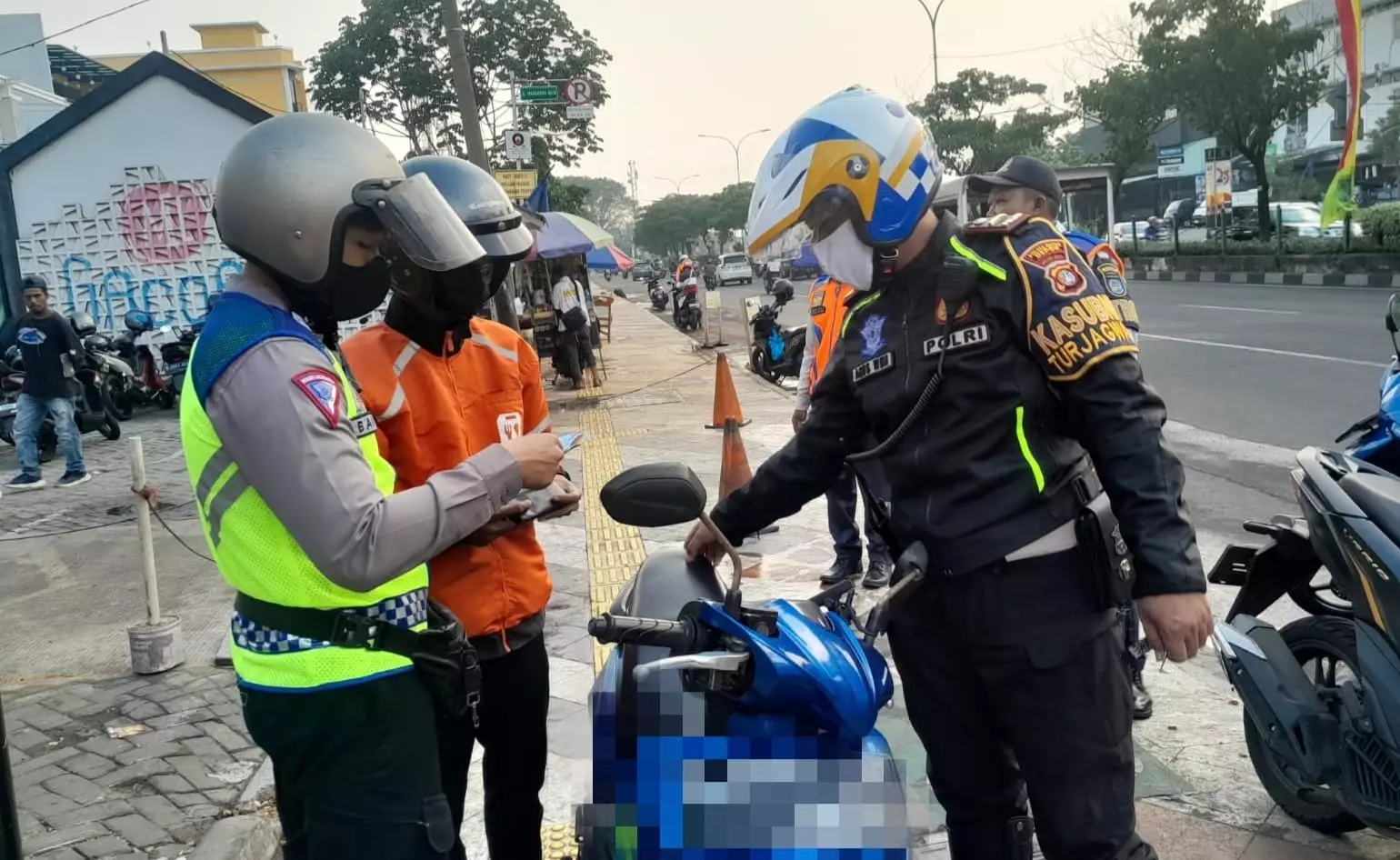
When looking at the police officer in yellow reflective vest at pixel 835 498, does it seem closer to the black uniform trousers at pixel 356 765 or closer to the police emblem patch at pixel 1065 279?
the police emblem patch at pixel 1065 279

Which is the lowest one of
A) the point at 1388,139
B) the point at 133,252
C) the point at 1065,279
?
the point at 1065,279

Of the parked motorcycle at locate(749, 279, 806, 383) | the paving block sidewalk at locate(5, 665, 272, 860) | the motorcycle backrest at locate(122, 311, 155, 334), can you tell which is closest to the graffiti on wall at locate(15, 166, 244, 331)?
the motorcycle backrest at locate(122, 311, 155, 334)

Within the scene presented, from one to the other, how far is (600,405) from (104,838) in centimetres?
999

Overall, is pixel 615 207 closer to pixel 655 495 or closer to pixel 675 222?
pixel 675 222

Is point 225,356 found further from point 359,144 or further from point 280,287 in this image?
point 359,144

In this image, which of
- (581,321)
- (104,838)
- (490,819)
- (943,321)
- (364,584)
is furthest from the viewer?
(581,321)

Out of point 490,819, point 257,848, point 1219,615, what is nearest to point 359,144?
point 490,819

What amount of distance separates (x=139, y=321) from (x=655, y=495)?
15080 millimetres

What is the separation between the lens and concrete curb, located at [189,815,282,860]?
3197mm

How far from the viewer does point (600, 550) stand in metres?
6.61

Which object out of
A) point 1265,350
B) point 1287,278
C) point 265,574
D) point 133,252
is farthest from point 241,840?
point 1287,278

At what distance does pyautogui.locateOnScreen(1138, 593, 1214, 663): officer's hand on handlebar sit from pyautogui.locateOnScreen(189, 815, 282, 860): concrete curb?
8.69 feet

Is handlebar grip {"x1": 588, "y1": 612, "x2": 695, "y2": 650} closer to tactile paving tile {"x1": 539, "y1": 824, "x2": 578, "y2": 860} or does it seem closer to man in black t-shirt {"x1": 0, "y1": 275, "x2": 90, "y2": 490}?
tactile paving tile {"x1": 539, "y1": 824, "x2": 578, "y2": 860}

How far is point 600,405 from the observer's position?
13.1m
